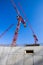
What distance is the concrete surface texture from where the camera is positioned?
11.0m

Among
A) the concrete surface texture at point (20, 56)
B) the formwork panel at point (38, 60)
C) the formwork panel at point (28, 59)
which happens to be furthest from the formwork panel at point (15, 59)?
the formwork panel at point (38, 60)

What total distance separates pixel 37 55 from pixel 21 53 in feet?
5.23

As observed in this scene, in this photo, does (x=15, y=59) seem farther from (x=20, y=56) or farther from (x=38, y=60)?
(x=38, y=60)

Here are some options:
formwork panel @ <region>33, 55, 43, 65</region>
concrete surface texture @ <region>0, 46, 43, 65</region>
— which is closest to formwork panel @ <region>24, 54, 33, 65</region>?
concrete surface texture @ <region>0, 46, 43, 65</region>

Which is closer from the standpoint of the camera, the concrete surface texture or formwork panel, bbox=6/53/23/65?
the concrete surface texture

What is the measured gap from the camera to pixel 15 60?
1138 centimetres

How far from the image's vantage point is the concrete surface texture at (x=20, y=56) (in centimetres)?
1101

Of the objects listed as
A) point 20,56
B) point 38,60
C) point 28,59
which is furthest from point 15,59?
point 38,60

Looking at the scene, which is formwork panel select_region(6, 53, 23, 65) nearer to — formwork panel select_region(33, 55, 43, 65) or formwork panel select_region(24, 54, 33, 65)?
formwork panel select_region(24, 54, 33, 65)

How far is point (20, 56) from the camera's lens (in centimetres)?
1147

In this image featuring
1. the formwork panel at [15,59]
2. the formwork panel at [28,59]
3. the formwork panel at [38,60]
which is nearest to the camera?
the formwork panel at [38,60]

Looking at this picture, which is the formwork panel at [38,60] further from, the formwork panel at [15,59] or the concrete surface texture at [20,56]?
the formwork panel at [15,59]

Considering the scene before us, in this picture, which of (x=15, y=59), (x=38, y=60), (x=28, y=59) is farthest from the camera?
(x=15, y=59)

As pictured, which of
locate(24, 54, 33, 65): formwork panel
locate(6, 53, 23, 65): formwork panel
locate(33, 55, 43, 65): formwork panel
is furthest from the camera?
locate(6, 53, 23, 65): formwork panel
